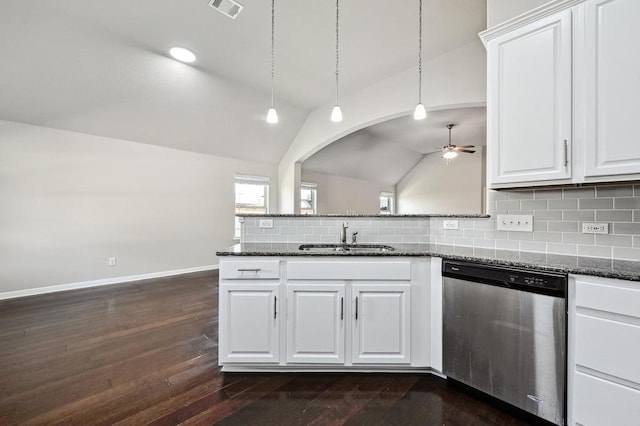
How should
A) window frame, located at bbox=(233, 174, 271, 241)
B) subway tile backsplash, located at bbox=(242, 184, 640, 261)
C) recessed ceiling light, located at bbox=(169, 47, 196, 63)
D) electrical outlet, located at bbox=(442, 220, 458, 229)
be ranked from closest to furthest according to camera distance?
1. subway tile backsplash, located at bbox=(242, 184, 640, 261)
2. electrical outlet, located at bbox=(442, 220, 458, 229)
3. recessed ceiling light, located at bbox=(169, 47, 196, 63)
4. window frame, located at bbox=(233, 174, 271, 241)

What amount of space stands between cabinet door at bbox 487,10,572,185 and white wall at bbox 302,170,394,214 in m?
4.72

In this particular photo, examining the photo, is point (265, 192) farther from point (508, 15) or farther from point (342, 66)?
point (508, 15)

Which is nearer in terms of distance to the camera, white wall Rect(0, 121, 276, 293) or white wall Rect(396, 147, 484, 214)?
white wall Rect(0, 121, 276, 293)

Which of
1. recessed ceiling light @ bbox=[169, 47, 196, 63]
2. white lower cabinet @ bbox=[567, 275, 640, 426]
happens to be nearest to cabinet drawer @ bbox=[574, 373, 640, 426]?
white lower cabinet @ bbox=[567, 275, 640, 426]

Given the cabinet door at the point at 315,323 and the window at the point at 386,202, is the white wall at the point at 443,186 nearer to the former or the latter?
the window at the point at 386,202

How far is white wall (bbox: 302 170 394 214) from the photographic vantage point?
21.8 feet

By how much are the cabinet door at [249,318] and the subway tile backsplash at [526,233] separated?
58 centimetres

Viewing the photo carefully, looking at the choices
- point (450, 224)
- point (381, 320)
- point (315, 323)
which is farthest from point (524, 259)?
point (315, 323)

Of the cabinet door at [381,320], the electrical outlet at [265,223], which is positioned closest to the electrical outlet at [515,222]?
the cabinet door at [381,320]

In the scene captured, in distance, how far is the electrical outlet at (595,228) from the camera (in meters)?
1.63

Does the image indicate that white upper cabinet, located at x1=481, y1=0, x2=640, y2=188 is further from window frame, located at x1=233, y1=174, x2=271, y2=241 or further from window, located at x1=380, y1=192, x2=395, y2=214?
window, located at x1=380, y1=192, x2=395, y2=214

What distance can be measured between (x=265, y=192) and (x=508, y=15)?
4.87 metres

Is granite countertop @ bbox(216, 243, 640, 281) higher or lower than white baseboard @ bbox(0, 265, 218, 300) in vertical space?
higher

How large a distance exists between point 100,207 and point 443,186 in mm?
7966
